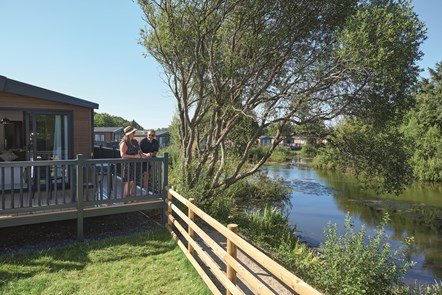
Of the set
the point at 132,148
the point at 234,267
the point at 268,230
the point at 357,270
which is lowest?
the point at 268,230

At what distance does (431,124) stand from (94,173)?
32205 mm

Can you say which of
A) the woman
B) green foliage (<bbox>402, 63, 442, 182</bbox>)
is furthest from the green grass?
green foliage (<bbox>402, 63, 442, 182</bbox>)

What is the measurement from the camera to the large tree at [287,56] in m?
6.89

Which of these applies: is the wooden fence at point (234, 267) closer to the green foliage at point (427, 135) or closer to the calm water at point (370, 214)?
A: the calm water at point (370, 214)

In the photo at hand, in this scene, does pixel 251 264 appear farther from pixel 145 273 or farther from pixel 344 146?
pixel 344 146

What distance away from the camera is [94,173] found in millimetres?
5836

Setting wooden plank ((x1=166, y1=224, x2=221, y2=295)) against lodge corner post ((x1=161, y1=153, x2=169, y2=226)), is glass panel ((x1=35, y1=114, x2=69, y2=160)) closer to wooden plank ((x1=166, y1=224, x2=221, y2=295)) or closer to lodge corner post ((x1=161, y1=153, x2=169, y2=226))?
lodge corner post ((x1=161, y1=153, x2=169, y2=226))

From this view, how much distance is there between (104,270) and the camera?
4703mm

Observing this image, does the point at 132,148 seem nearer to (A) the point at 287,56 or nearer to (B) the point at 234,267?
(B) the point at 234,267

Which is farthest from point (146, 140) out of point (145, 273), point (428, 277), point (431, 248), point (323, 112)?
point (431, 248)

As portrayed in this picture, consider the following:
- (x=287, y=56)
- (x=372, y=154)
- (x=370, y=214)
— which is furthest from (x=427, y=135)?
(x=287, y=56)

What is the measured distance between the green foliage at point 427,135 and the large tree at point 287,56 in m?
20.2

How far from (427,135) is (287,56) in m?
25.3

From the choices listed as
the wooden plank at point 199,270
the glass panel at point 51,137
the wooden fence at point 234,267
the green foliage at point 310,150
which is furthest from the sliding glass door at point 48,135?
the green foliage at point 310,150
